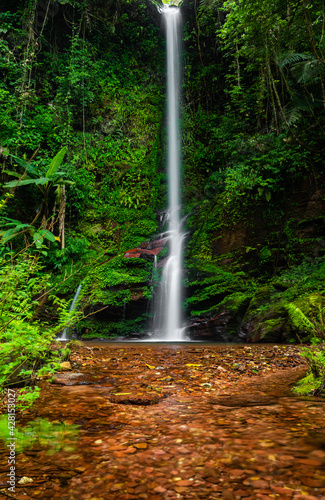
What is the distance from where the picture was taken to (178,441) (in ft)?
5.87

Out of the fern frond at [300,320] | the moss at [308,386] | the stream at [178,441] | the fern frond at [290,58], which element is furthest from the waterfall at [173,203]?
the fern frond at [290,58]

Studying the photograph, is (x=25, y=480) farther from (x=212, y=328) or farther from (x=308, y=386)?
(x=212, y=328)

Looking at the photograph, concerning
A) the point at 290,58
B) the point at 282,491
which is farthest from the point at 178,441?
the point at 290,58

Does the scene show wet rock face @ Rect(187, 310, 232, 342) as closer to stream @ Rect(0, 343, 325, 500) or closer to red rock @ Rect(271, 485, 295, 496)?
stream @ Rect(0, 343, 325, 500)

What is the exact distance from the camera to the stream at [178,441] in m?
1.32

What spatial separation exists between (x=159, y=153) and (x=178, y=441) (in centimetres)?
1555

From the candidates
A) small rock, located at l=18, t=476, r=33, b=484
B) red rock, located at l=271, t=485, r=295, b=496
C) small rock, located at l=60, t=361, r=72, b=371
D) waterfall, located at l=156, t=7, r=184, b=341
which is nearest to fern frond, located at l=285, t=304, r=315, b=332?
red rock, located at l=271, t=485, r=295, b=496

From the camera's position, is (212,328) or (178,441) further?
(212,328)

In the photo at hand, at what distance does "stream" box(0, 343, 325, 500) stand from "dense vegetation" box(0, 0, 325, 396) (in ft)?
8.97

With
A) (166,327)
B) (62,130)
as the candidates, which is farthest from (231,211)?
(62,130)

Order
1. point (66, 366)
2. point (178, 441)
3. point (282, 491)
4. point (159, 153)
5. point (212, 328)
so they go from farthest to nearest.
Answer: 1. point (159, 153)
2. point (212, 328)
3. point (66, 366)
4. point (178, 441)
5. point (282, 491)

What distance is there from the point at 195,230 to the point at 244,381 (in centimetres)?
864

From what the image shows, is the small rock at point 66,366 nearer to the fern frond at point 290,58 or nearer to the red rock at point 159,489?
the red rock at point 159,489

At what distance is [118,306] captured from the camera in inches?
368
